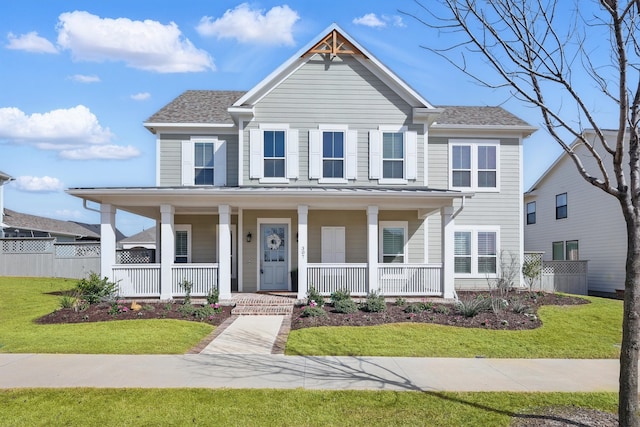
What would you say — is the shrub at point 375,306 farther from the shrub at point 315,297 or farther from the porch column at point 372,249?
the porch column at point 372,249

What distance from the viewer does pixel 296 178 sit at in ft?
55.7

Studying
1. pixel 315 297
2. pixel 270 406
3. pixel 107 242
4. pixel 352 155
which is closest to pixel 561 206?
pixel 352 155

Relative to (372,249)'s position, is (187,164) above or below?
above

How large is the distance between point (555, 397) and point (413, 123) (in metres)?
12.1

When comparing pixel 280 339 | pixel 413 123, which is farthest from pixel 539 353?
pixel 413 123

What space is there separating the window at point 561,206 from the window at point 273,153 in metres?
16.8

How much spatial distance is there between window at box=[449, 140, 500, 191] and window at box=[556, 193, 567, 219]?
9574 mm

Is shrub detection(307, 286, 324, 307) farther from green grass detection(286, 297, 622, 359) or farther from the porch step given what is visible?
green grass detection(286, 297, 622, 359)

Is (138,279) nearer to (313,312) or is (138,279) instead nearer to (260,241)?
(260,241)

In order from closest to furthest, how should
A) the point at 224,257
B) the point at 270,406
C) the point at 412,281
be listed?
the point at 270,406 → the point at 224,257 → the point at 412,281

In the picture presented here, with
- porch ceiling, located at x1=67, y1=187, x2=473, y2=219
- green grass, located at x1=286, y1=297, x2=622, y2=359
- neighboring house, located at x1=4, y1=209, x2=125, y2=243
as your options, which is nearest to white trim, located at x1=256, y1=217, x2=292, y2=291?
porch ceiling, located at x1=67, y1=187, x2=473, y2=219

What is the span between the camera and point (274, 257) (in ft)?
56.4

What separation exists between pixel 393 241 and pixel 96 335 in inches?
421

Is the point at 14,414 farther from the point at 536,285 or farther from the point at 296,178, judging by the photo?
the point at 536,285
